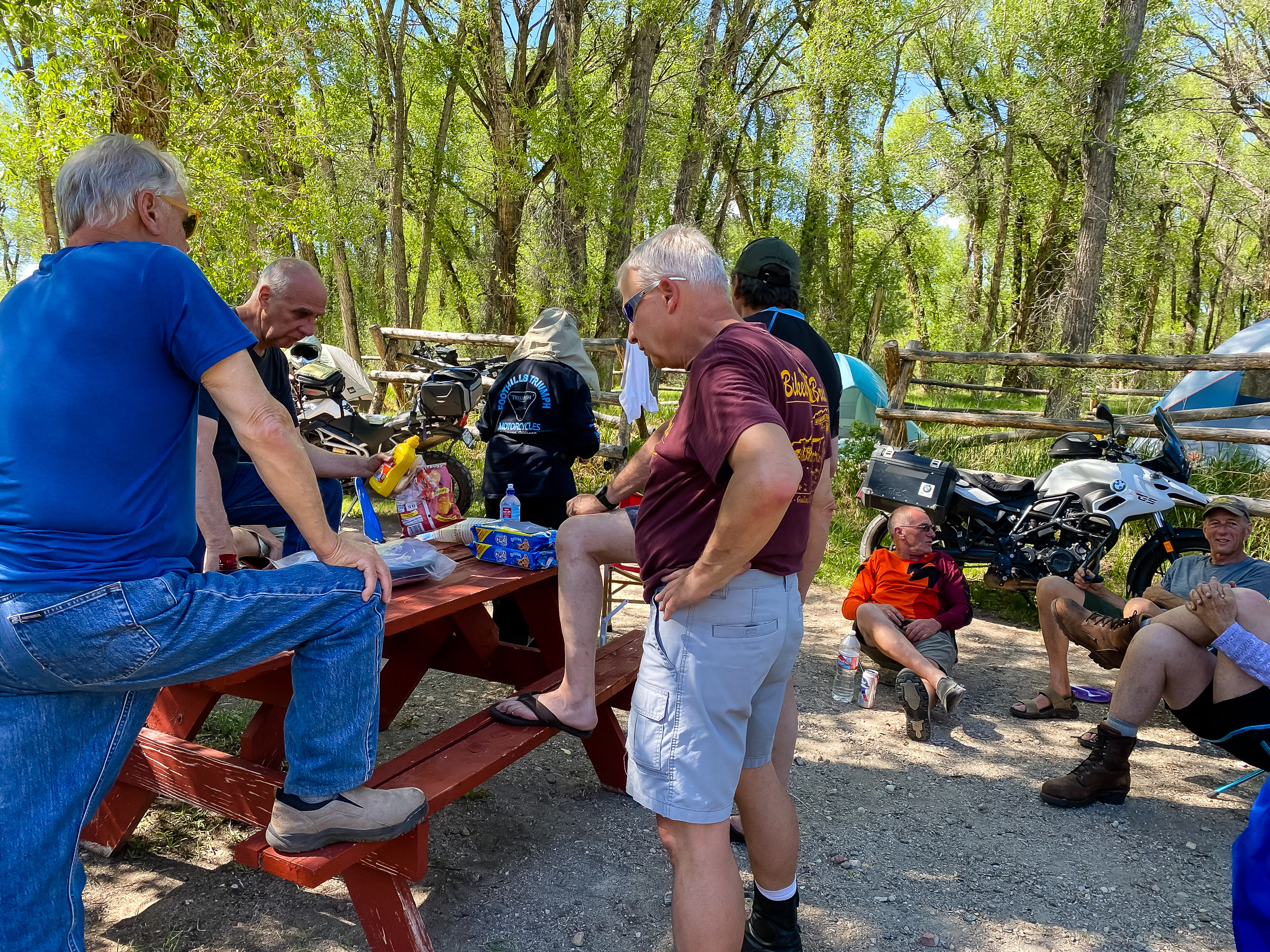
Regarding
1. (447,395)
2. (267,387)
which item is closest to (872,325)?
(447,395)

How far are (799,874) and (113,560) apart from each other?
231 cm

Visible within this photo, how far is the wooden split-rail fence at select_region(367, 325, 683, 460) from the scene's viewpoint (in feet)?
27.0

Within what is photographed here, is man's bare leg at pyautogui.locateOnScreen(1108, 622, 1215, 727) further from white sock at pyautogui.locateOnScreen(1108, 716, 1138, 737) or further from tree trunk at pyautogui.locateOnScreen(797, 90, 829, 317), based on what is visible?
tree trunk at pyautogui.locateOnScreen(797, 90, 829, 317)

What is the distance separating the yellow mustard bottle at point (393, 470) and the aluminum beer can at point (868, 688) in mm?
2549

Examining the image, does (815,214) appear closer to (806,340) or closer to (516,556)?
(806,340)

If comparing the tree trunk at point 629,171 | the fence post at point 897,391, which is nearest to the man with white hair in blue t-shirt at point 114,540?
the fence post at point 897,391

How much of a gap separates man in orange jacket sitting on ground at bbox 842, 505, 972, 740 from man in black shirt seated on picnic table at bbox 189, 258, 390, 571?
262 centimetres

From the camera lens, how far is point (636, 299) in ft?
6.71

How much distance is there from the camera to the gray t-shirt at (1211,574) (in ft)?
12.3

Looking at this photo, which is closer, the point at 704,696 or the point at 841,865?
the point at 704,696

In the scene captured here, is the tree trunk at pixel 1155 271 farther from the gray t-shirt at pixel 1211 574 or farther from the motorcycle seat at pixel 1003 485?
the gray t-shirt at pixel 1211 574

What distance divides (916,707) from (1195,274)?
3113 cm

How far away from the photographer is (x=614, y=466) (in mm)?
8359

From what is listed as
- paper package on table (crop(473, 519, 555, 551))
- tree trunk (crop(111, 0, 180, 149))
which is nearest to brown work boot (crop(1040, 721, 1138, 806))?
paper package on table (crop(473, 519, 555, 551))
